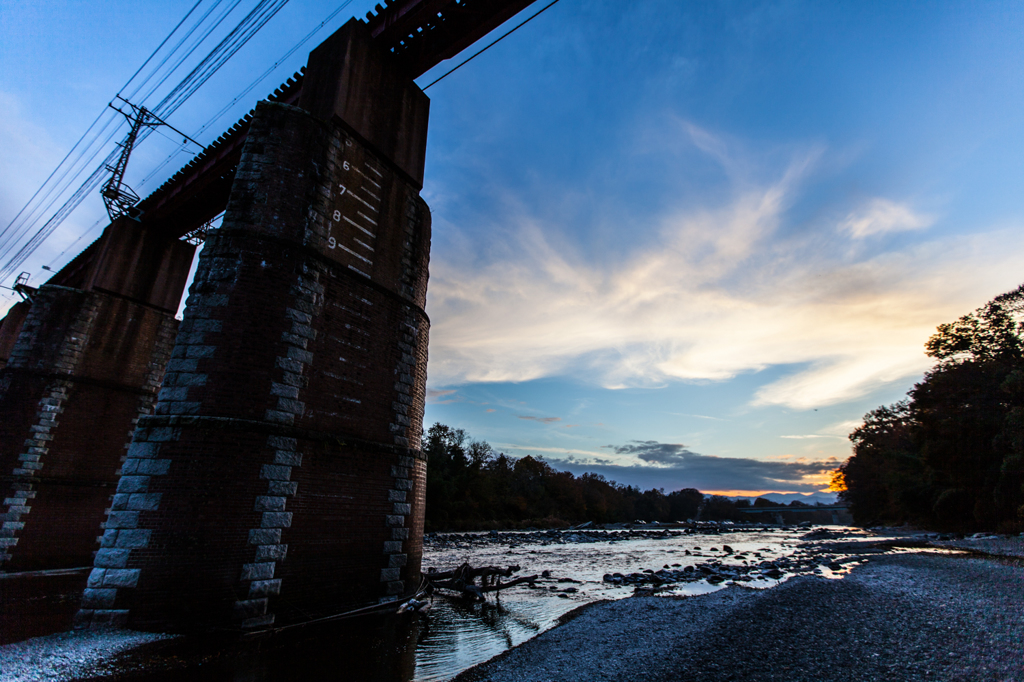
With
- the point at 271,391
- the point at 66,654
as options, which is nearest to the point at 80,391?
the point at 271,391

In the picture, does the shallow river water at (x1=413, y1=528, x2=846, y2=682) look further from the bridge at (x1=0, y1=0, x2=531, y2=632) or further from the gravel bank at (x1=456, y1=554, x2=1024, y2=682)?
the bridge at (x1=0, y1=0, x2=531, y2=632)

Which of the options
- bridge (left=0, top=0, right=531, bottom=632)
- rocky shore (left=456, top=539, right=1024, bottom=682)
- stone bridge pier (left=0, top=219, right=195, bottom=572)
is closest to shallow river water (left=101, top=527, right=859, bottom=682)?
rocky shore (left=456, top=539, right=1024, bottom=682)

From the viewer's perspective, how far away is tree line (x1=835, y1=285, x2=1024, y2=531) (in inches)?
1193

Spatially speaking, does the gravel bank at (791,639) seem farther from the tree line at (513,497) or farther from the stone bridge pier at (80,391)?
the tree line at (513,497)

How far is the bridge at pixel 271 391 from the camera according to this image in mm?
7766

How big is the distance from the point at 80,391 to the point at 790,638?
80.8 ft

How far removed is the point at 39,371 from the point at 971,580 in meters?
35.8

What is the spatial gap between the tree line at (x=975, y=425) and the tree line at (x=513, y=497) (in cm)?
4560

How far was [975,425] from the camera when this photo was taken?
32.2 m

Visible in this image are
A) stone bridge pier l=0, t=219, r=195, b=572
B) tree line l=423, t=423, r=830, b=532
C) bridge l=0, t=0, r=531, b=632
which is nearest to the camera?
bridge l=0, t=0, r=531, b=632

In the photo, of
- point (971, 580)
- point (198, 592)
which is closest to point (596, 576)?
point (971, 580)

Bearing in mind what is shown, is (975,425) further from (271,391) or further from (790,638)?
(271,391)

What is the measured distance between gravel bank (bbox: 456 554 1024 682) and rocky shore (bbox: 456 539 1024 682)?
0.02 metres

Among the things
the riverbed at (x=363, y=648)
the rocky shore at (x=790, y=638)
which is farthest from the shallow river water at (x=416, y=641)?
the rocky shore at (x=790, y=638)
